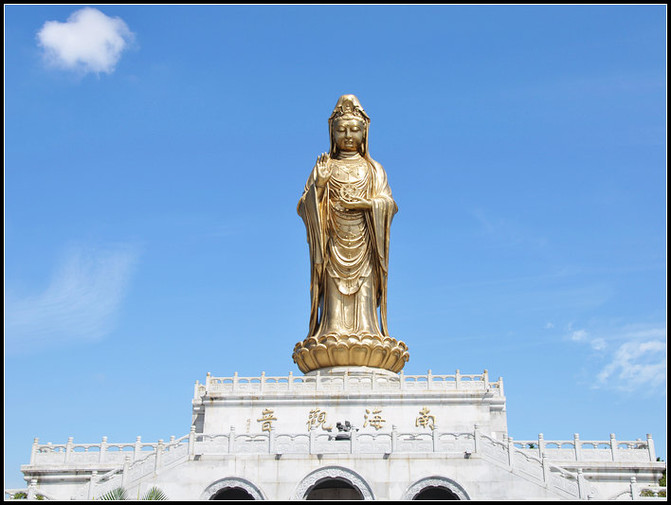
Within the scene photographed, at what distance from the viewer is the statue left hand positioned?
79.8 feet

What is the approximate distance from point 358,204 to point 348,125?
2.86 meters

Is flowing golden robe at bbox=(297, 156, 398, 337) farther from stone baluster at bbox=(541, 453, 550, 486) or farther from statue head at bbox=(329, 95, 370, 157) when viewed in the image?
stone baluster at bbox=(541, 453, 550, 486)

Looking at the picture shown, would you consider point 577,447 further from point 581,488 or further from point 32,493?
point 32,493

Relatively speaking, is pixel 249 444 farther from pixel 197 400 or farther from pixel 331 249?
pixel 331 249

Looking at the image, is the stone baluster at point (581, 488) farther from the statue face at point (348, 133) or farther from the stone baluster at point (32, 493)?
the statue face at point (348, 133)

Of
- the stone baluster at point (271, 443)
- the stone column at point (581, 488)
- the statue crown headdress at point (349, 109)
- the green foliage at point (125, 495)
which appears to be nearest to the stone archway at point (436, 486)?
the stone column at point (581, 488)

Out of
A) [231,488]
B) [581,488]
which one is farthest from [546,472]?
[231,488]

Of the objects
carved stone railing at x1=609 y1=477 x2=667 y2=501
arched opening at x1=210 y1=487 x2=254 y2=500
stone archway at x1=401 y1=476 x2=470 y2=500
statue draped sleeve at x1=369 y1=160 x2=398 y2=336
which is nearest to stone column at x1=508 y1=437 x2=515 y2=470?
stone archway at x1=401 y1=476 x2=470 y2=500

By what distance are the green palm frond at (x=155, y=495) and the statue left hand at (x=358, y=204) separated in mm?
10845

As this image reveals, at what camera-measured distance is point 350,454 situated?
1644cm

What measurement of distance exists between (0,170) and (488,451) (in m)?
10.4

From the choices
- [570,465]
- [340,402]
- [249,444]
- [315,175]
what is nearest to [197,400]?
[340,402]

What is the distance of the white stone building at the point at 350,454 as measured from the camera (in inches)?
634

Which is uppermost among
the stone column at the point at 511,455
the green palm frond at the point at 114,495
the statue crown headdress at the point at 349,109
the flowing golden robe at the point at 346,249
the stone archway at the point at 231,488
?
the statue crown headdress at the point at 349,109
